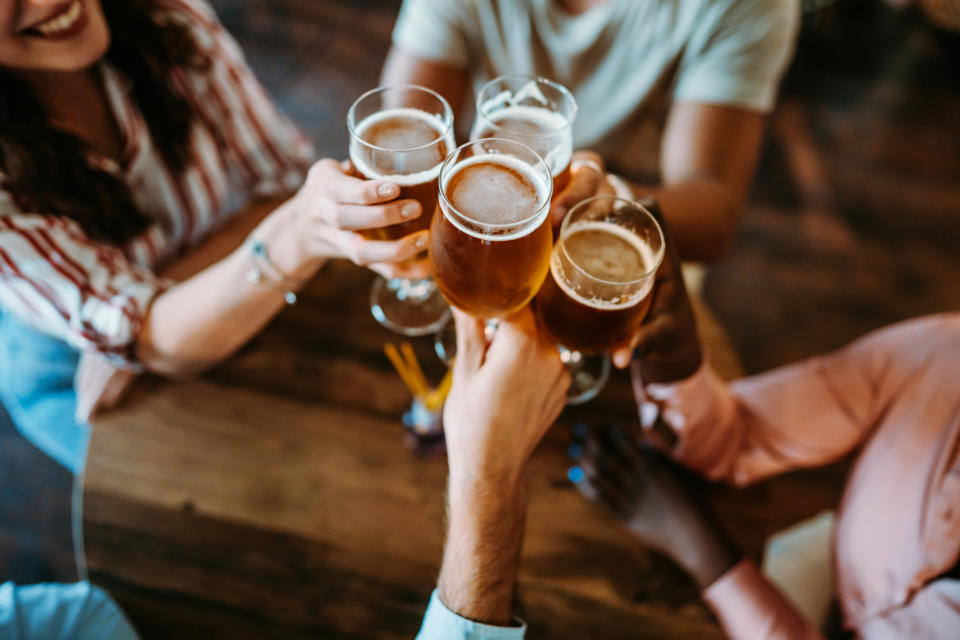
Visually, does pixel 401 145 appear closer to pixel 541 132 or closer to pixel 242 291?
pixel 541 132

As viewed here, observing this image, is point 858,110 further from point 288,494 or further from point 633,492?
point 288,494

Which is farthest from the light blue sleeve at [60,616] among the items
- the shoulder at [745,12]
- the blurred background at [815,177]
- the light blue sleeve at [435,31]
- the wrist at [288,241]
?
the shoulder at [745,12]

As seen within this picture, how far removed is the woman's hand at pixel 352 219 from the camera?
94cm

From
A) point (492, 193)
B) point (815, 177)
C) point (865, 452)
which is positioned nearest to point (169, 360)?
point (492, 193)

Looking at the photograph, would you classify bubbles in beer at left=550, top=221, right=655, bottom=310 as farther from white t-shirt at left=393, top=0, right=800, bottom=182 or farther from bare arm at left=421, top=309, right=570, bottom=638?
white t-shirt at left=393, top=0, right=800, bottom=182

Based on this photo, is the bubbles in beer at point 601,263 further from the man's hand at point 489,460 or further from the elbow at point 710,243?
the elbow at point 710,243

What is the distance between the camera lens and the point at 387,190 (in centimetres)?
93

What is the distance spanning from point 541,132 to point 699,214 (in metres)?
0.67

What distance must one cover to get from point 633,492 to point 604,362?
11.9 inches

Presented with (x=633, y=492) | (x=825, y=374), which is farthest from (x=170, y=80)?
(x=825, y=374)

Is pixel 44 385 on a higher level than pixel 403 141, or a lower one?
lower

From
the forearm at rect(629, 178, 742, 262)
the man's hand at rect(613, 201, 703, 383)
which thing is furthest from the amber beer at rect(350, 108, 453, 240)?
the forearm at rect(629, 178, 742, 262)

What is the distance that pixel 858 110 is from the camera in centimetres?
383

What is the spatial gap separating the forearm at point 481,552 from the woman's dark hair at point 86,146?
Answer: 110cm
